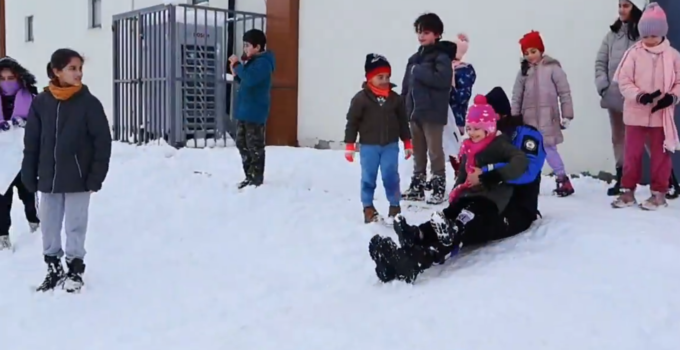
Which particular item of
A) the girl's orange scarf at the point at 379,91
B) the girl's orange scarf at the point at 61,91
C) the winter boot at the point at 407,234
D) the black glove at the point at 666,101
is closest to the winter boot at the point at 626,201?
the black glove at the point at 666,101

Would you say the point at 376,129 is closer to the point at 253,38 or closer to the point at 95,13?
the point at 253,38

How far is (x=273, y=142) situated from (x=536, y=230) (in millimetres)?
7285

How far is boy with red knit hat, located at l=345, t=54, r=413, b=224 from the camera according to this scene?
19.1 feet

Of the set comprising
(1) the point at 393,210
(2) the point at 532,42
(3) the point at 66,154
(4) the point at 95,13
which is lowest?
(1) the point at 393,210

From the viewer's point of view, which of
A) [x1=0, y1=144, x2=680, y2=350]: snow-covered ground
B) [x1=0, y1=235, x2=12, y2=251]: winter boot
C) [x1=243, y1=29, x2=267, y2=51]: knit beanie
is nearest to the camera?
[x1=0, y1=144, x2=680, y2=350]: snow-covered ground

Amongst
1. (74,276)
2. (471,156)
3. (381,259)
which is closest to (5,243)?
(74,276)

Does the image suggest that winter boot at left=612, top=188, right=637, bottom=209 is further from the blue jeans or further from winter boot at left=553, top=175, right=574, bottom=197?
the blue jeans

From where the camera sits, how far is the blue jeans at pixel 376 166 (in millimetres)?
5871

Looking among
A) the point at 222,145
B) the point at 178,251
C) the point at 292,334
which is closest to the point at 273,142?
the point at 222,145

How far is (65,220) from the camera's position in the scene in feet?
16.5

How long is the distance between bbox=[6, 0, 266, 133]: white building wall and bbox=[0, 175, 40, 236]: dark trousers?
707 cm

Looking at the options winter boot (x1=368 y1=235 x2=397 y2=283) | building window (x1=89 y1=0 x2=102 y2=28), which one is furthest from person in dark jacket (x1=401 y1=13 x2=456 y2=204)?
building window (x1=89 y1=0 x2=102 y2=28)

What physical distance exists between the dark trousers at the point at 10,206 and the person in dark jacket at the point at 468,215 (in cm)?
350

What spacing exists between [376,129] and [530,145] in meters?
1.23
